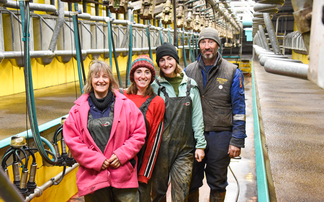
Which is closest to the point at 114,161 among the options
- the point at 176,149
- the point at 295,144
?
the point at 176,149

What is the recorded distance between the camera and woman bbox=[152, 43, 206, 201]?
222 cm

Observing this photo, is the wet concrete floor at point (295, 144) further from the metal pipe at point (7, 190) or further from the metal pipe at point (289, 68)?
the metal pipe at point (7, 190)

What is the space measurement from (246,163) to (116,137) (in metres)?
4.28

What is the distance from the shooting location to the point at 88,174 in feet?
6.31

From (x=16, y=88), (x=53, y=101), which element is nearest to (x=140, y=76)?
(x=53, y=101)

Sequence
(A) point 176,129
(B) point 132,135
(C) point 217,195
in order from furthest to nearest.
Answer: (C) point 217,195 < (A) point 176,129 < (B) point 132,135

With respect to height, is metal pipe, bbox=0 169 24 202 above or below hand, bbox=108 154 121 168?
above

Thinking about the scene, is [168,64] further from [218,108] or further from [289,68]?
[289,68]

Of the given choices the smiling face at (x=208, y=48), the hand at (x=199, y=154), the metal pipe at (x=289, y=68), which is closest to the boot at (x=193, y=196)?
the hand at (x=199, y=154)

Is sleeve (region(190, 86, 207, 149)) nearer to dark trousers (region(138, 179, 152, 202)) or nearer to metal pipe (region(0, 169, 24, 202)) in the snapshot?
dark trousers (region(138, 179, 152, 202))

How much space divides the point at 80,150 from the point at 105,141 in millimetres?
170

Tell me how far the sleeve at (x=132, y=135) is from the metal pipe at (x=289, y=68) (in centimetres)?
131

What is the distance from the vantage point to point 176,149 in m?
2.23

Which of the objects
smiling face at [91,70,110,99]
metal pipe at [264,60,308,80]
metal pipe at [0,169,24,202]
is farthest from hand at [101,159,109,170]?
metal pipe at [0,169,24,202]
